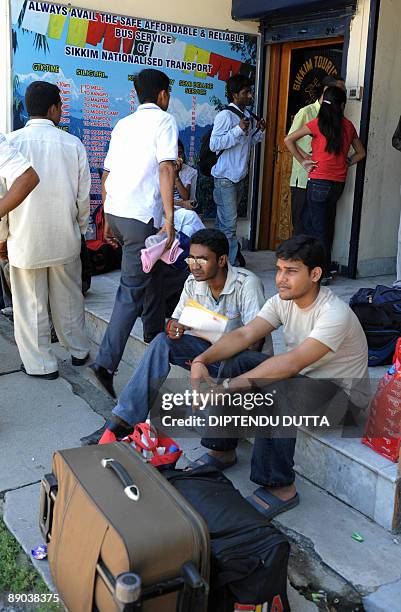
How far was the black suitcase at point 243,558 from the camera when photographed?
→ 6.86 feet

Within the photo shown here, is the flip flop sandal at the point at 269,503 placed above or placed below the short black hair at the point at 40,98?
below

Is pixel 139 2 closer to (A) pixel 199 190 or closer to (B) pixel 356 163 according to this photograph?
(A) pixel 199 190

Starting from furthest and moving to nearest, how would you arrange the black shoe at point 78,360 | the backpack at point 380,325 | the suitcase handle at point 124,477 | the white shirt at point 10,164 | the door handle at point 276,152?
the door handle at point 276,152 → the black shoe at point 78,360 → the backpack at point 380,325 → the white shirt at point 10,164 → the suitcase handle at point 124,477

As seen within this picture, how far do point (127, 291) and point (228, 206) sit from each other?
253 cm

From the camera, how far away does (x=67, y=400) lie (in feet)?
13.3

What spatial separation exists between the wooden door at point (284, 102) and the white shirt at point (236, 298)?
11.3 feet

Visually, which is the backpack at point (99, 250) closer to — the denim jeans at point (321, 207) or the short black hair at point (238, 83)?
the short black hair at point (238, 83)

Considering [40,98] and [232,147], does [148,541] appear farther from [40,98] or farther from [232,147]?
[232,147]

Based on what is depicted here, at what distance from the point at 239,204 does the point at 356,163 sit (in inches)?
60.1

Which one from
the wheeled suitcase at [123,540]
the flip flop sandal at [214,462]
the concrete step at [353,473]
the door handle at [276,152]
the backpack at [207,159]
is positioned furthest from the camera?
the door handle at [276,152]

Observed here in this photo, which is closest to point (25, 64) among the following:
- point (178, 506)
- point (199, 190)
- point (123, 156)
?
point (199, 190)

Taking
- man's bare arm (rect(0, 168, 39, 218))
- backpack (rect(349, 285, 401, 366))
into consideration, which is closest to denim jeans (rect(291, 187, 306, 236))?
backpack (rect(349, 285, 401, 366))

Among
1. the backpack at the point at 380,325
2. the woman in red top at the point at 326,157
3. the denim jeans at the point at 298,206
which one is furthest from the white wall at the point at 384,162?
the backpack at the point at 380,325

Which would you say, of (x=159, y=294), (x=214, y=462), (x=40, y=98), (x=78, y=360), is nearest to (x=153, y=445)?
(x=214, y=462)
